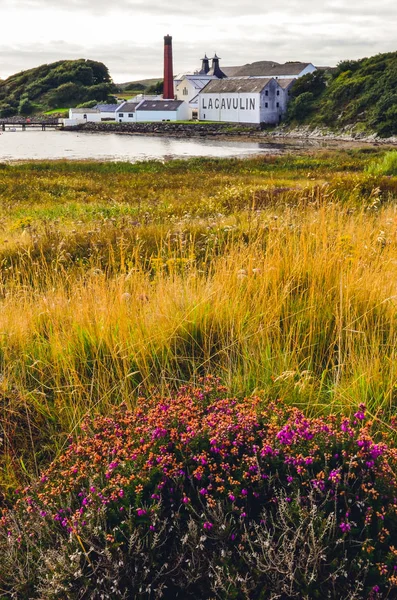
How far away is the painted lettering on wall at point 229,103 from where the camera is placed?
89931 millimetres

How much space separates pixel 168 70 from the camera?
10844 centimetres

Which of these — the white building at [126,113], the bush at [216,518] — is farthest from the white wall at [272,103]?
the bush at [216,518]

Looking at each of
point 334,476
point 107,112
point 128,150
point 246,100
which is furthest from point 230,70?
point 334,476

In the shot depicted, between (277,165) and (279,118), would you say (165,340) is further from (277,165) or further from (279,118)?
(279,118)

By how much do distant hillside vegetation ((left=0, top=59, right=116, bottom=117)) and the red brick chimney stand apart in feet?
89.2

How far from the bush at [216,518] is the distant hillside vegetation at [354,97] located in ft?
216

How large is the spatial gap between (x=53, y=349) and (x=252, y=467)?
1.74 m

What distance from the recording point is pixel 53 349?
319 cm

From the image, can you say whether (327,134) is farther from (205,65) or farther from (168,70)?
(205,65)

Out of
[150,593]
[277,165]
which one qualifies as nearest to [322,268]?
[150,593]

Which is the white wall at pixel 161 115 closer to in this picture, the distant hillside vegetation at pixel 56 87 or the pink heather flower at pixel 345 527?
the distant hillside vegetation at pixel 56 87

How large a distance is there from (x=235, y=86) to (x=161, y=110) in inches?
631

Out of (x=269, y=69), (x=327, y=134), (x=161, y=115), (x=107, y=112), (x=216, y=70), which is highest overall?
(x=216, y=70)

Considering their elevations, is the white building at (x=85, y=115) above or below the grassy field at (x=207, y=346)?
above
